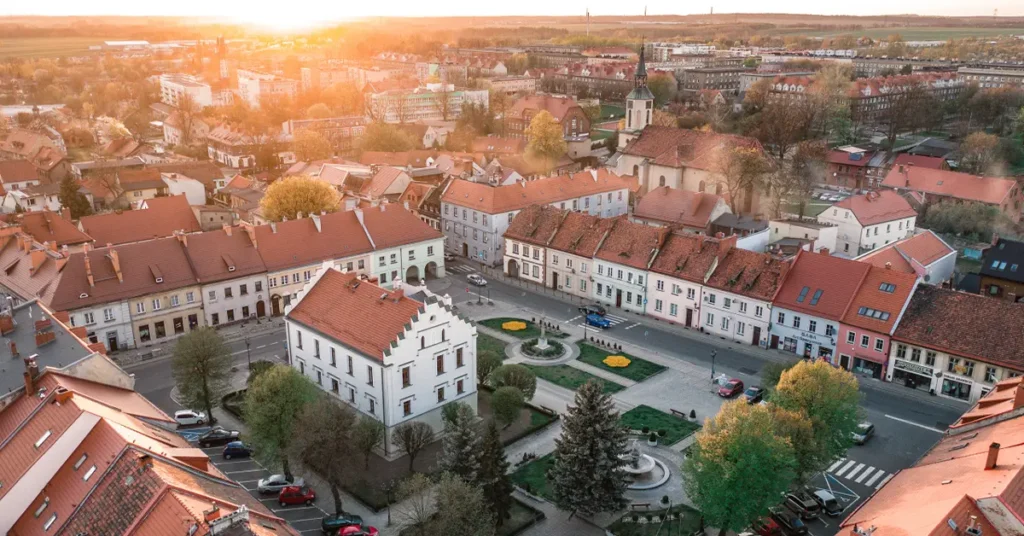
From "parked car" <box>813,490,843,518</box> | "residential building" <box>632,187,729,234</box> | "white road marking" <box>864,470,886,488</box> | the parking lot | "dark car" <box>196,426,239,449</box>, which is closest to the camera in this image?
the parking lot

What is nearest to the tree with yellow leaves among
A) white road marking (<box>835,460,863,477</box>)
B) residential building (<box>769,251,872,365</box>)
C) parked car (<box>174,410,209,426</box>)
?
parked car (<box>174,410,209,426</box>)

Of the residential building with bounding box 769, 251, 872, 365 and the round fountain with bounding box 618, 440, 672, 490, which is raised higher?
the residential building with bounding box 769, 251, 872, 365

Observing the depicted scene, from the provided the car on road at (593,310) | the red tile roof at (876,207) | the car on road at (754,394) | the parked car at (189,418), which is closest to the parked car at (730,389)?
the car on road at (754,394)

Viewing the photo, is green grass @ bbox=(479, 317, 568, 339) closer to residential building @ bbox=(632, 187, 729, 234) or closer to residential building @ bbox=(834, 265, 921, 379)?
residential building @ bbox=(834, 265, 921, 379)

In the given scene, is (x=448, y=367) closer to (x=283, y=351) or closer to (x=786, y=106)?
(x=283, y=351)

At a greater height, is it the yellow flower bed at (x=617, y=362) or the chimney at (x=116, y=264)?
the chimney at (x=116, y=264)

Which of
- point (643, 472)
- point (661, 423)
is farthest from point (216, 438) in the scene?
point (661, 423)

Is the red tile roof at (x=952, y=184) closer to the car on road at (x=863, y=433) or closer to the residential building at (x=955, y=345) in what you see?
the residential building at (x=955, y=345)

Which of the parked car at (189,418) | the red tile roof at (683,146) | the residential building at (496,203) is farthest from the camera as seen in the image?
the red tile roof at (683,146)

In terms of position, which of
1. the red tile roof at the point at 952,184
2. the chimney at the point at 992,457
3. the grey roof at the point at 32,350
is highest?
the grey roof at the point at 32,350

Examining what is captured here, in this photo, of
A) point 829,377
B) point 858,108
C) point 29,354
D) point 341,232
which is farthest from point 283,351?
point 858,108
